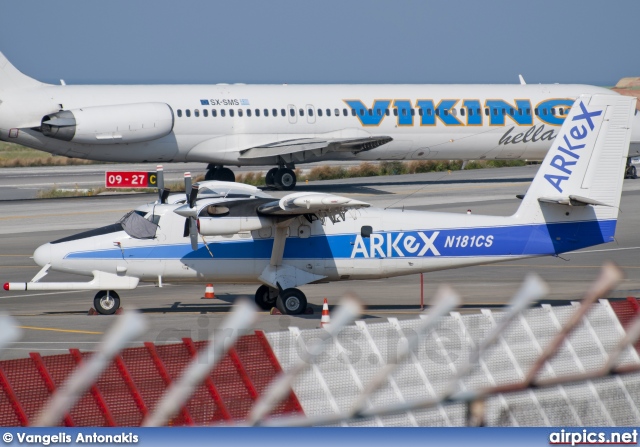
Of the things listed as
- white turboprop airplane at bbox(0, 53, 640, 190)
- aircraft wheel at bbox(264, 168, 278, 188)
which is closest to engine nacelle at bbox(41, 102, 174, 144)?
white turboprop airplane at bbox(0, 53, 640, 190)

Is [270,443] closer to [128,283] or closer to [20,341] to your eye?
[20,341]

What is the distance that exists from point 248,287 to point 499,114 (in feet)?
83.8

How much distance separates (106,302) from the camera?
22.2 m

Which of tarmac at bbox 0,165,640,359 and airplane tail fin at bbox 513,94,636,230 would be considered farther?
airplane tail fin at bbox 513,94,636,230

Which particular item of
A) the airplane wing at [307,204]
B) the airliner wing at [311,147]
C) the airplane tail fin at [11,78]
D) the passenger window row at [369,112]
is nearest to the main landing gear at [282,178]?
the airliner wing at [311,147]

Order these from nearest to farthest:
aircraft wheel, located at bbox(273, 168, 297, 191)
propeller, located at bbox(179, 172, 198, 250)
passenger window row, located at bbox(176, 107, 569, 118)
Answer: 1. propeller, located at bbox(179, 172, 198, 250)
2. passenger window row, located at bbox(176, 107, 569, 118)
3. aircraft wheel, located at bbox(273, 168, 297, 191)

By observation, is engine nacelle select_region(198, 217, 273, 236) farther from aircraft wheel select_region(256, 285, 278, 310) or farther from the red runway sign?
the red runway sign

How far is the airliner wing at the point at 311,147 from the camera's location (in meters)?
46.4

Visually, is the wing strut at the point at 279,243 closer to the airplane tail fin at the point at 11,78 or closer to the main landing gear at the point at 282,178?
the main landing gear at the point at 282,178

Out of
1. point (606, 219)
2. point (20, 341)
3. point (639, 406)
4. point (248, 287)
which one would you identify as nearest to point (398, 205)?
point (248, 287)

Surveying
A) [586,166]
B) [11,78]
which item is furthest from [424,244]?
[11,78]

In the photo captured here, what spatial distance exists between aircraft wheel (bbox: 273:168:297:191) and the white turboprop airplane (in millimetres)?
44

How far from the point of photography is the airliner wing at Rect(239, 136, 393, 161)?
152ft

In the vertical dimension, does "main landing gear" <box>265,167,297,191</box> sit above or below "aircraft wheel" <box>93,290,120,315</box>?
above
